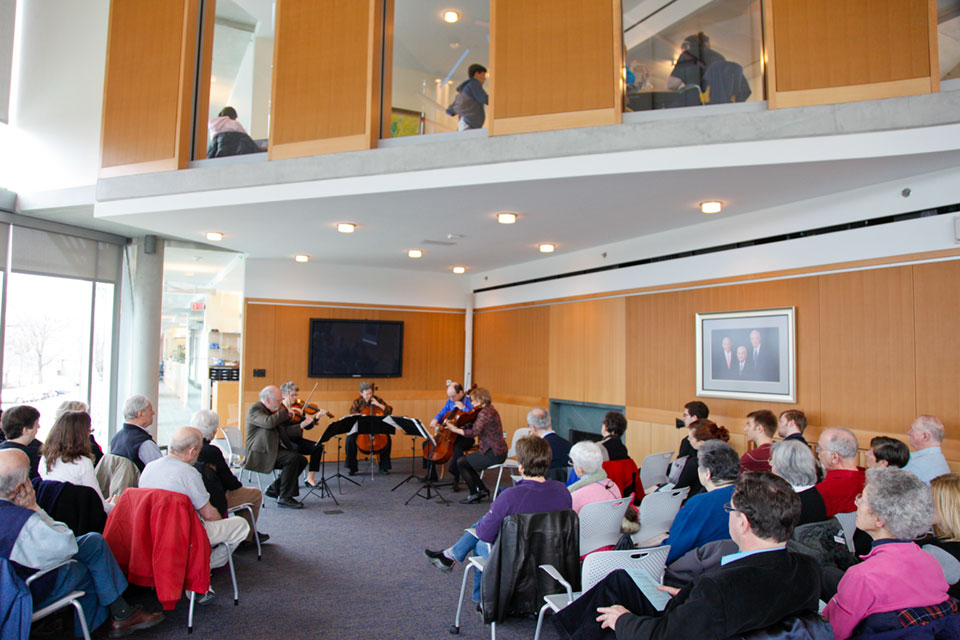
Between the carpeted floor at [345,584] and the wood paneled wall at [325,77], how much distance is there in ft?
11.2

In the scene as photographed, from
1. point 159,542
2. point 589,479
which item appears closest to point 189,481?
point 159,542

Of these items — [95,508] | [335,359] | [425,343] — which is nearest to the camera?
[95,508]

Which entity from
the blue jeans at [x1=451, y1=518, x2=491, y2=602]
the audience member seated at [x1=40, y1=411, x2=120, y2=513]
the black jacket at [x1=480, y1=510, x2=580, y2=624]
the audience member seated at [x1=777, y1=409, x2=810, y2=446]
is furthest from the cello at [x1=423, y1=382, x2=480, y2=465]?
the audience member seated at [x1=40, y1=411, x2=120, y2=513]

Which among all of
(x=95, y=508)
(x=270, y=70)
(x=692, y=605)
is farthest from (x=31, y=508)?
(x=270, y=70)

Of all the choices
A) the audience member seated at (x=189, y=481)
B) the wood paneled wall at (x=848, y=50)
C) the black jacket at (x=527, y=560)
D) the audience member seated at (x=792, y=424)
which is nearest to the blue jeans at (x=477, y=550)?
the black jacket at (x=527, y=560)

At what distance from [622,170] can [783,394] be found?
2649 millimetres

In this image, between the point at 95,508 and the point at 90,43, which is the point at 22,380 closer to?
the point at 90,43

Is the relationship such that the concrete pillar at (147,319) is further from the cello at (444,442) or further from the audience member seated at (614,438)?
the audience member seated at (614,438)

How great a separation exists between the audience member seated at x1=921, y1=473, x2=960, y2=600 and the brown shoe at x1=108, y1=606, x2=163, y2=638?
12.9ft

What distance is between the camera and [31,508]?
2.88 meters

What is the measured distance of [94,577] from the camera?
10.3 feet

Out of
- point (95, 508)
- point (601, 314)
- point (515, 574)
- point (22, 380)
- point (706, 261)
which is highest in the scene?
point (706, 261)

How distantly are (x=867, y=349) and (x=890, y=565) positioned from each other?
133 inches

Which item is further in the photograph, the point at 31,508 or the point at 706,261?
the point at 706,261
